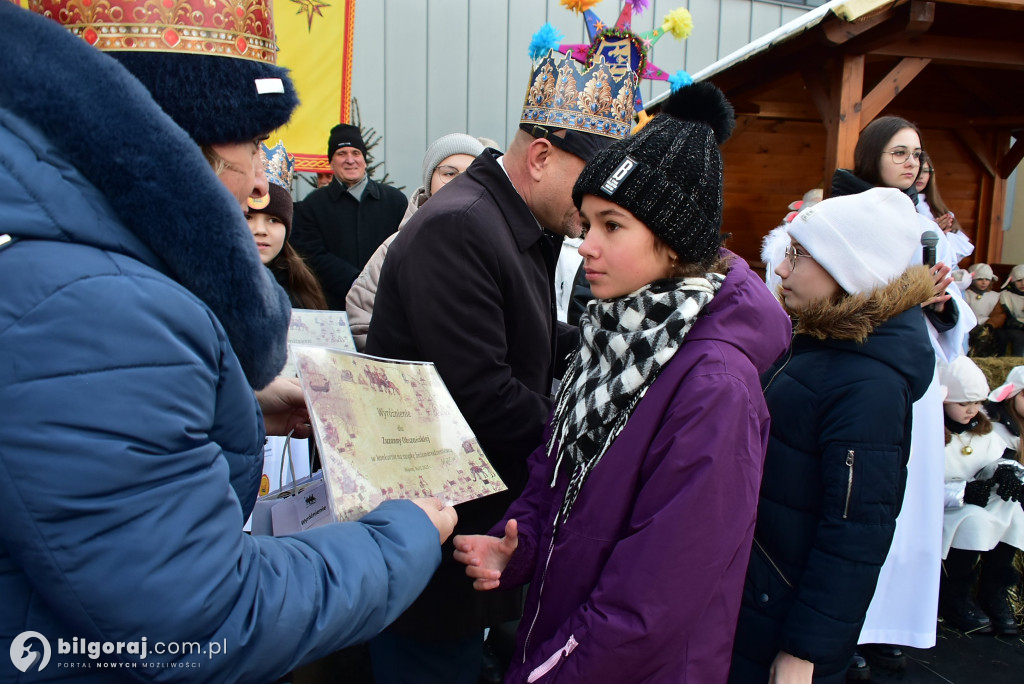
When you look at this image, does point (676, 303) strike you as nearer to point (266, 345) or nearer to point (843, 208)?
point (266, 345)

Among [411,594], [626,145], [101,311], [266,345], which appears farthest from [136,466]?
[626,145]

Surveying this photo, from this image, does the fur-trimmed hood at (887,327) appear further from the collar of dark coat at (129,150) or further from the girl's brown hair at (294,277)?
the girl's brown hair at (294,277)

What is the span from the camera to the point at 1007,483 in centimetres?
382

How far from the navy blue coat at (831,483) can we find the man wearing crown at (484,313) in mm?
674

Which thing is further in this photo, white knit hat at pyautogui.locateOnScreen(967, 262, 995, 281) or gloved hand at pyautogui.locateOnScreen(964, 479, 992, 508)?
white knit hat at pyautogui.locateOnScreen(967, 262, 995, 281)

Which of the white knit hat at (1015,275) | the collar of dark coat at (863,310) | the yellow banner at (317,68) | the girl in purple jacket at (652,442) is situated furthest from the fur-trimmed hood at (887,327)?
the white knit hat at (1015,275)

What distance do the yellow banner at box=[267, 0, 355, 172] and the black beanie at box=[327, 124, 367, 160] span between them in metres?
0.43

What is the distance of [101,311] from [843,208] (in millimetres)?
1995

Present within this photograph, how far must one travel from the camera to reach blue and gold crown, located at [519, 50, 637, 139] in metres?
2.22

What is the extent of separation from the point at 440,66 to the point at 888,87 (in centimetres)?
407

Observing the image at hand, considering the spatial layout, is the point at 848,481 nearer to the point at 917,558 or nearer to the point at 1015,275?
the point at 917,558

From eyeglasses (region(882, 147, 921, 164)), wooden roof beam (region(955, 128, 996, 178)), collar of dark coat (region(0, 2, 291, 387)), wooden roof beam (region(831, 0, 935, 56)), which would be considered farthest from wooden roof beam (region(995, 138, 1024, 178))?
collar of dark coat (region(0, 2, 291, 387))

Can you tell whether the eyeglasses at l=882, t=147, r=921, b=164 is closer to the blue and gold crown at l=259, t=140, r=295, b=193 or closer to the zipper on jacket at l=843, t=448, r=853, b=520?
the zipper on jacket at l=843, t=448, r=853, b=520

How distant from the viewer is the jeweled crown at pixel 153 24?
1.02 metres
